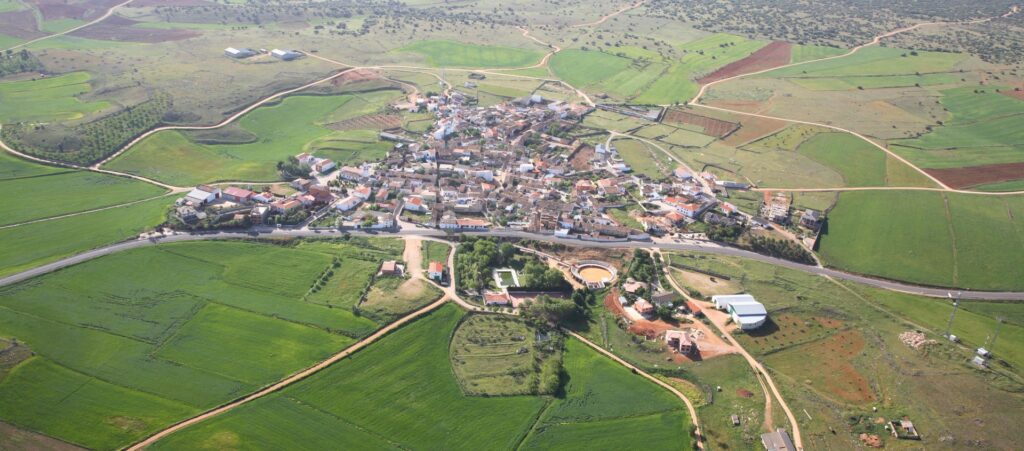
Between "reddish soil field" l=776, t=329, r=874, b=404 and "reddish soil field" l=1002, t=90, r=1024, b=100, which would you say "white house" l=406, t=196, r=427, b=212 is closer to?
"reddish soil field" l=776, t=329, r=874, b=404

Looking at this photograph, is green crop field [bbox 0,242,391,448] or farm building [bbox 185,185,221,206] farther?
farm building [bbox 185,185,221,206]

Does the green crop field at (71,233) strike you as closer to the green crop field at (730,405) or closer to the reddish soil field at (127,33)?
the green crop field at (730,405)

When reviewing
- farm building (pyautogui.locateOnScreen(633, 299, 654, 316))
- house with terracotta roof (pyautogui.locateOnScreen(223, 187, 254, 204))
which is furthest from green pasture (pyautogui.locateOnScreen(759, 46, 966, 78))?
house with terracotta roof (pyautogui.locateOnScreen(223, 187, 254, 204))

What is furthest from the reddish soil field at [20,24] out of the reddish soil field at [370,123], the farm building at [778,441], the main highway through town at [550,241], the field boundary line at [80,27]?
the farm building at [778,441]

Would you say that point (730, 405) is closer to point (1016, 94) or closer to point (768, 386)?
point (768, 386)

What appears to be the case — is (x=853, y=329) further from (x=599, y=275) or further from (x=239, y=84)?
(x=239, y=84)

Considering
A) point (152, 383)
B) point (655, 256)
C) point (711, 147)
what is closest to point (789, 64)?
point (711, 147)

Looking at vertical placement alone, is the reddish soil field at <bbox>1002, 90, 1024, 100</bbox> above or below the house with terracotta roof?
above

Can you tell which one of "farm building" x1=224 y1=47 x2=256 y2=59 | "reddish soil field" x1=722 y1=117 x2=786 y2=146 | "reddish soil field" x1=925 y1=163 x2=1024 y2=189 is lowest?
"reddish soil field" x1=925 y1=163 x2=1024 y2=189
